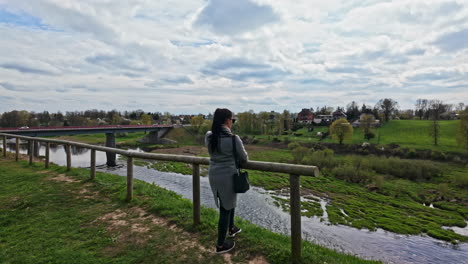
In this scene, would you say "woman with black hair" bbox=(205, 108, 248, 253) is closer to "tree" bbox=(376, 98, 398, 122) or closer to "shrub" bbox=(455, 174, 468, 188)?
"shrub" bbox=(455, 174, 468, 188)

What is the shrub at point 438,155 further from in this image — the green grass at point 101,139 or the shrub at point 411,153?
the green grass at point 101,139

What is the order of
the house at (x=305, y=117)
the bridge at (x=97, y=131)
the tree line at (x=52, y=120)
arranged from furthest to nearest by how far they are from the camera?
the house at (x=305, y=117)
the tree line at (x=52, y=120)
the bridge at (x=97, y=131)

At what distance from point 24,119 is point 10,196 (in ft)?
332

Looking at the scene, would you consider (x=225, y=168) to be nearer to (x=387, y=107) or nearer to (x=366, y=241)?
(x=366, y=241)

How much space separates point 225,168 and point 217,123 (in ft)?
2.41

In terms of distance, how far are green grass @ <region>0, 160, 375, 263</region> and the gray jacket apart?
1071mm

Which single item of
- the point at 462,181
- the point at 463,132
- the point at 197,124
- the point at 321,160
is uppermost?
the point at 197,124

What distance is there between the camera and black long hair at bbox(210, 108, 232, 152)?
12.9 feet

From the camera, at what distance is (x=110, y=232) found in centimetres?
521

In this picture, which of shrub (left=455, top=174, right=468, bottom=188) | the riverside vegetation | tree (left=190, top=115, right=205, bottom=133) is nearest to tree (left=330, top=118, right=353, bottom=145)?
the riverside vegetation

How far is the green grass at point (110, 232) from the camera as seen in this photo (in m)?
4.19

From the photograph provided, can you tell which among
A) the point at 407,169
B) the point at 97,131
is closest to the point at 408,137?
the point at 407,169

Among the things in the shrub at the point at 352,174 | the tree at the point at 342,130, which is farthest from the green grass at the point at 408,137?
the shrub at the point at 352,174

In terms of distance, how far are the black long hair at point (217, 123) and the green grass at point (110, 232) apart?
6.19 ft
